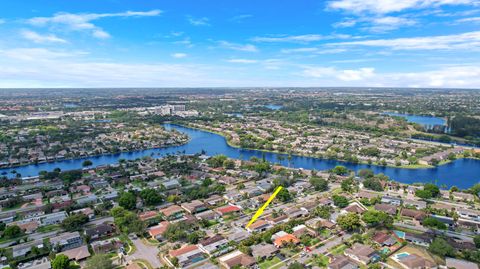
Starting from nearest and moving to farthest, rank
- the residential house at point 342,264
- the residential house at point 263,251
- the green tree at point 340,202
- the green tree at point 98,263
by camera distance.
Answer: the green tree at point 98,263 → the residential house at point 342,264 → the residential house at point 263,251 → the green tree at point 340,202

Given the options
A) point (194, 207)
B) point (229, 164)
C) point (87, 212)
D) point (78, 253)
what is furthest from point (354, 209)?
point (87, 212)

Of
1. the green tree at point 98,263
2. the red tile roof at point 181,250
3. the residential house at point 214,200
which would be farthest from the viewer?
the residential house at point 214,200

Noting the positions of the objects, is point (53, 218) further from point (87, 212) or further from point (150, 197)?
point (150, 197)

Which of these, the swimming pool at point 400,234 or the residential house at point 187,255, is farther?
the swimming pool at point 400,234

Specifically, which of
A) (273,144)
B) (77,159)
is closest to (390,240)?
(273,144)

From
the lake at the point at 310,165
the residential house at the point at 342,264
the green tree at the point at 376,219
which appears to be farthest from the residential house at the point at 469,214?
the residential house at the point at 342,264

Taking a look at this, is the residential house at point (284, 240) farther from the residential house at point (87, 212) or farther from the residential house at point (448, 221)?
the residential house at point (87, 212)
